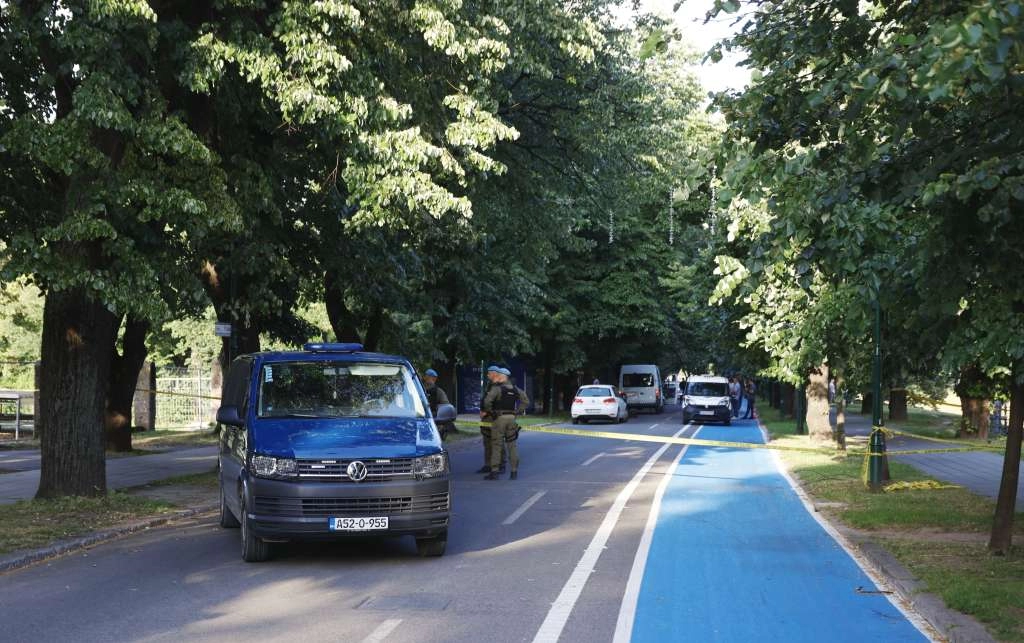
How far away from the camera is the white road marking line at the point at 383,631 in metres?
7.36

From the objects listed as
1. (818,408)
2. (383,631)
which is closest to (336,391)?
(383,631)

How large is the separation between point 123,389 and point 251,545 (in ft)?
53.8

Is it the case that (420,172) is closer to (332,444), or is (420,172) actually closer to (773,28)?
(332,444)

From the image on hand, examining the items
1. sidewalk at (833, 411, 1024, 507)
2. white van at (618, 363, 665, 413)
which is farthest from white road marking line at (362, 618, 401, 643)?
white van at (618, 363, 665, 413)

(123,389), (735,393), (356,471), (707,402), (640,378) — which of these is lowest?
(356,471)

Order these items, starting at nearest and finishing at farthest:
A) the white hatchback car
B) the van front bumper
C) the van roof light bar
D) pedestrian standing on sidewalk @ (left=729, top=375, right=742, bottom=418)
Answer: the van front bumper, the van roof light bar, the white hatchback car, pedestrian standing on sidewalk @ (left=729, top=375, right=742, bottom=418)

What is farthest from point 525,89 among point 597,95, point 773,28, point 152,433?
point 152,433

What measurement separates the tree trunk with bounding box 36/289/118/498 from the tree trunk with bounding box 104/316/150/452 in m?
10.8

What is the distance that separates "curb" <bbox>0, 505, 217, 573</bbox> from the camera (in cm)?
1045

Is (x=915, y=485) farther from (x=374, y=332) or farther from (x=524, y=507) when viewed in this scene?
(x=374, y=332)

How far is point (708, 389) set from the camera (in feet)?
149

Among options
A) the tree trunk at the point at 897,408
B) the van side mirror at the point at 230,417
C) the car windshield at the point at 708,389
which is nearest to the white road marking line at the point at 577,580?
the van side mirror at the point at 230,417

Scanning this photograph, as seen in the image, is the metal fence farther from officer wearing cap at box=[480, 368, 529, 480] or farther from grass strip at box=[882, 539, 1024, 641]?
grass strip at box=[882, 539, 1024, 641]

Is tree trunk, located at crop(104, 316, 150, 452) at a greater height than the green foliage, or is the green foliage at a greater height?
the green foliage
